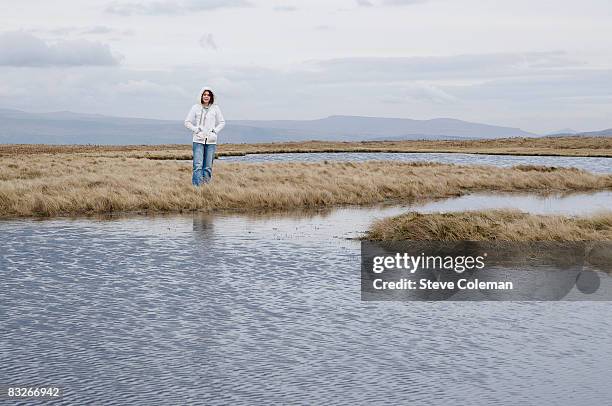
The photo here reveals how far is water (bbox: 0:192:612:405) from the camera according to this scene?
320 inches

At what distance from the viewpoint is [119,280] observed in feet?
44.4

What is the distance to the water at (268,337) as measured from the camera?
8117 mm

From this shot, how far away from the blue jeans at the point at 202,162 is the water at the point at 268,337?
39.9 feet

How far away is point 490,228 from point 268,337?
32.4 ft

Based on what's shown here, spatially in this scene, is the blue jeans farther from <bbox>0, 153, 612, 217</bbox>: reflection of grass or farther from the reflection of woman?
<bbox>0, 153, 612, 217</bbox>: reflection of grass

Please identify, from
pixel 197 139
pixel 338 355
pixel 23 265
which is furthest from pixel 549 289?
pixel 197 139

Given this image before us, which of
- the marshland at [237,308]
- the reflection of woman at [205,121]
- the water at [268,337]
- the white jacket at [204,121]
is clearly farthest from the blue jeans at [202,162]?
the water at [268,337]

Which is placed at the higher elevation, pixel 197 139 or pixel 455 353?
pixel 197 139

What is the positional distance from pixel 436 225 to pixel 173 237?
584cm

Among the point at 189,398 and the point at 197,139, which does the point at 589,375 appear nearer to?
the point at 189,398

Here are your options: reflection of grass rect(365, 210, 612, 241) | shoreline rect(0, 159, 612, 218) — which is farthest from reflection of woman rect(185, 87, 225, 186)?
reflection of grass rect(365, 210, 612, 241)

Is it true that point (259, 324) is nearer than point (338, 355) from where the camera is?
No

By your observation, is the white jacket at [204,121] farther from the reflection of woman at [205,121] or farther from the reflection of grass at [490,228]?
the reflection of grass at [490,228]

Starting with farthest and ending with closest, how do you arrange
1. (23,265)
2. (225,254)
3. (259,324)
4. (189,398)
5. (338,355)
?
(225,254), (23,265), (259,324), (338,355), (189,398)
